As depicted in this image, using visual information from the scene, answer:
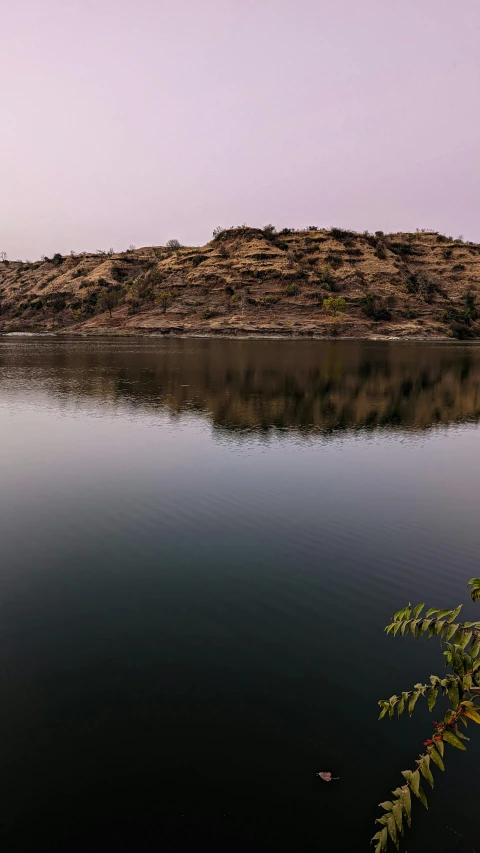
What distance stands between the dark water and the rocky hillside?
4391 inches

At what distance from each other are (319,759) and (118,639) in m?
4.55

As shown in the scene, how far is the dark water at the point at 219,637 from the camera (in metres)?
6.54

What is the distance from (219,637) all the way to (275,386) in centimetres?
3716

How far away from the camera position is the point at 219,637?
396 inches

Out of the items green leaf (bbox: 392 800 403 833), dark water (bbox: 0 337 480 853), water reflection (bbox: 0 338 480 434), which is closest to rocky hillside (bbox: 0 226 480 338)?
water reflection (bbox: 0 338 480 434)

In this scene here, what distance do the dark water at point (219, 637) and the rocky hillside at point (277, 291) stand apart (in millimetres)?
111530

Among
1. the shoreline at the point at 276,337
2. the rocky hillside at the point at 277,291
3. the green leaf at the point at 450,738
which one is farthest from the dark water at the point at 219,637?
the rocky hillside at the point at 277,291

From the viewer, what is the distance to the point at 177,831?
20.5ft

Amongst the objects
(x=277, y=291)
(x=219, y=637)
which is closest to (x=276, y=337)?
(x=277, y=291)

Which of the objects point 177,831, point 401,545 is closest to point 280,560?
point 401,545

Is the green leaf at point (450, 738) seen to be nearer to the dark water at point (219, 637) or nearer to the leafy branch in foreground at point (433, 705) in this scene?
the leafy branch in foreground at point (433, 705)

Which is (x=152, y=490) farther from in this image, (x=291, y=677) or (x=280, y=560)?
(x=291, y=677)

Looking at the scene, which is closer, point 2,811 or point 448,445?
point 2,811

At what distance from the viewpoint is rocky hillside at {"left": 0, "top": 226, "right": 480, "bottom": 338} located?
138m
